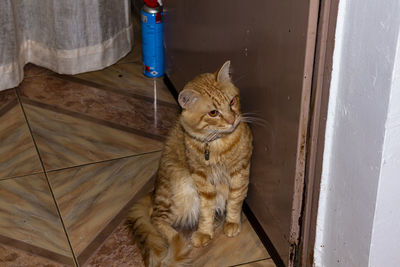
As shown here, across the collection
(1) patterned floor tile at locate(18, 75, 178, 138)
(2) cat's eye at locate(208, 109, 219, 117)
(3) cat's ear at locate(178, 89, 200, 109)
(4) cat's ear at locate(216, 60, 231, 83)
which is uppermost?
(4) cat's ear at locate(216, 60, 231, 83)

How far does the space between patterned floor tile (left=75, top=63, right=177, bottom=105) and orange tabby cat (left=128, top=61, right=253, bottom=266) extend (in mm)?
844

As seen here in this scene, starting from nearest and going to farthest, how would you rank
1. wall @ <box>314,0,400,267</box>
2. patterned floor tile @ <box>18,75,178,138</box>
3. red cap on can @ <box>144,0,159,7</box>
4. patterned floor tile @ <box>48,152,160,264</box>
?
wall @ <box>314,0,400,267</box> → patterned floor tile @ <box>48,152,160,264</box> → patterned floor tile @ <box>18,75,178,138</box> → red cap on can @ <box>144,0,159,7</box>

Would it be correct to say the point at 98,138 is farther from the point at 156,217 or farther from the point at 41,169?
the point at 156,217

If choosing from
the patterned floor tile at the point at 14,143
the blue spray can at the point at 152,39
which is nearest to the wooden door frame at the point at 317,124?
the patterned floor tile at the point at 14,143

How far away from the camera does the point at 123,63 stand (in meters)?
2.94

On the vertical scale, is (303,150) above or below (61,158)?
above

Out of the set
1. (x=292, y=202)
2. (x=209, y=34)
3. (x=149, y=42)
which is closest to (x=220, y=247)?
(x=292, y=202)

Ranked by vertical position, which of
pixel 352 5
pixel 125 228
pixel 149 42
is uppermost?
pixel 352 5

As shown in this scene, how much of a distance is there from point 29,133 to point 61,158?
0.24 metres

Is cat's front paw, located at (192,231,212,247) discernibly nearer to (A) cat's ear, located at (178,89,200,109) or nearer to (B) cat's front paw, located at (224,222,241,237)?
(B) cat's front paw, located at (224,222,241,237)

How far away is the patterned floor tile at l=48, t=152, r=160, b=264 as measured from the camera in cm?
191

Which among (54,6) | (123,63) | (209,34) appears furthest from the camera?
(123,63)

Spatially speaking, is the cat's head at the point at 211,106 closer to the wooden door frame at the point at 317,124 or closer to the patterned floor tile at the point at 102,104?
the wooden door frame at the point at 317,124

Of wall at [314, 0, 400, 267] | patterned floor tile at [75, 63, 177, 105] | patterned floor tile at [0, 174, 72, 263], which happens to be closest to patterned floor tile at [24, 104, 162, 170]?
patterned floor tile at [0, 174, 72, 263]
